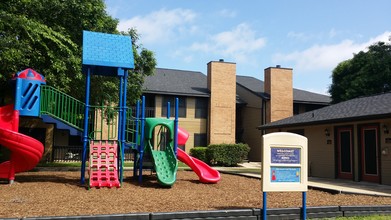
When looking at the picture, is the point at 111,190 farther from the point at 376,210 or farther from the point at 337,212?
the point at 376,210

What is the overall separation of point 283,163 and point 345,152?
33.6 ft

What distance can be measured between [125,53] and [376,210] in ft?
28.6

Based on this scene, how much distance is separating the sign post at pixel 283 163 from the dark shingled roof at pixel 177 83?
21333mm

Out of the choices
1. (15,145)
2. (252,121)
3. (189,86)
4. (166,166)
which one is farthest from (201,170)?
(252,121)

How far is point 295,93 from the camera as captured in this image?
3553 centimetres

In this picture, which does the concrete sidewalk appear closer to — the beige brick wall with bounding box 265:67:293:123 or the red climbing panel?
the red climbing panel

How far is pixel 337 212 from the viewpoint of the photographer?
24.8ft

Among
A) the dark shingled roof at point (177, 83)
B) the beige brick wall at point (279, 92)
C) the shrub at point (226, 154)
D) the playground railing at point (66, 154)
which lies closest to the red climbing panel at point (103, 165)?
the playground railing at point (66, 154)

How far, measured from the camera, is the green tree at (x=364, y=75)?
106 ft

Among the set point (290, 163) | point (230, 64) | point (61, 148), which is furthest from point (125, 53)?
point (230, 64)

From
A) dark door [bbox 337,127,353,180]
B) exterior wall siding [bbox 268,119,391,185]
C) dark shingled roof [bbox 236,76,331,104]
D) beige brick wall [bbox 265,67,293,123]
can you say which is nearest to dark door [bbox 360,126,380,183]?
exterior wall siding [bbox 268,119,391,185]

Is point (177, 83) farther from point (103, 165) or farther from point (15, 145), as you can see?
point (15, 145)

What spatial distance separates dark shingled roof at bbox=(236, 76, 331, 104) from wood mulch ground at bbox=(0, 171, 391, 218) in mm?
21561

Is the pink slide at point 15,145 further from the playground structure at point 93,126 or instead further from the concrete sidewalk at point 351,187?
the concrete sidewalk at point 351,187
